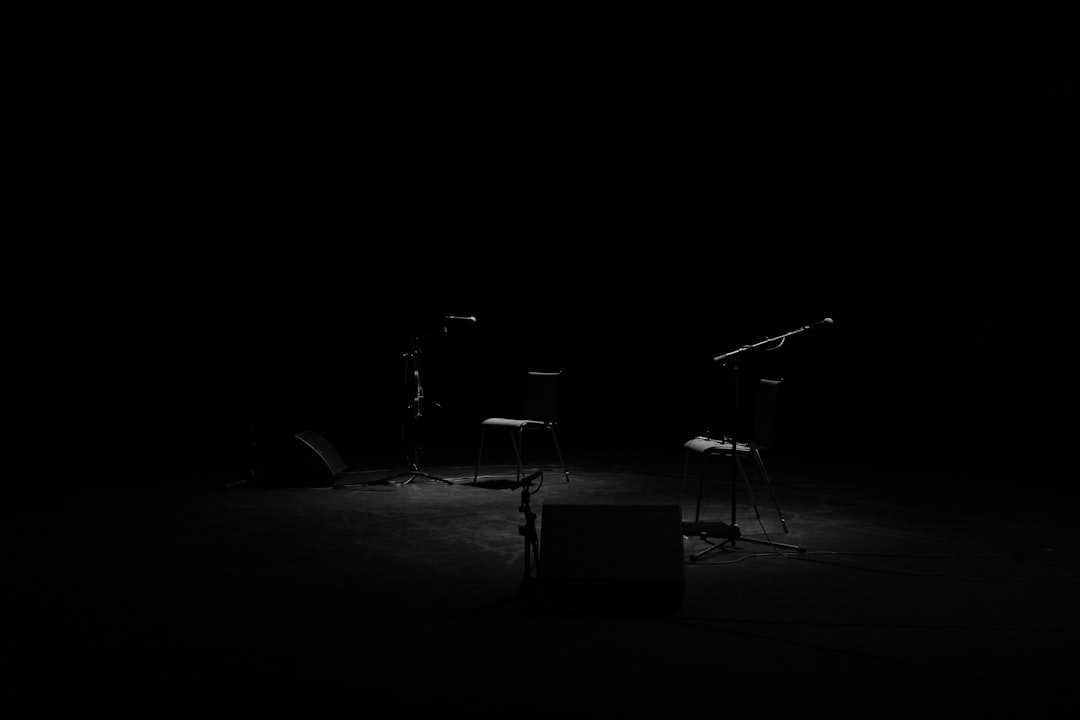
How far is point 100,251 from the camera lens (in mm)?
8617

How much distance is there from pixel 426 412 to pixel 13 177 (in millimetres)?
4769

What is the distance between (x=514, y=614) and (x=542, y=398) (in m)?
3.66

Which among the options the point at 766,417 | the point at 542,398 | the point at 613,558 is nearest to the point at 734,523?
the point at 766,417

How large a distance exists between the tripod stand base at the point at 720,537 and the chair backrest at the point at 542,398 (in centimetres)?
216

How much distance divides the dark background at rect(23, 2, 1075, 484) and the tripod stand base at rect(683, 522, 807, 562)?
4.03 meters

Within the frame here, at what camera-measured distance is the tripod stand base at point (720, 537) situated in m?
4.51

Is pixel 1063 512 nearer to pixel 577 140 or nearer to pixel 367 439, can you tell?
pixel 577 140

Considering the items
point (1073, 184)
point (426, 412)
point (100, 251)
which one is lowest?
point (426, 412)

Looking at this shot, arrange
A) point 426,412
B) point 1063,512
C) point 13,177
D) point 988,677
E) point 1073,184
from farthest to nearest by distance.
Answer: point 426,412 < point 13,177 < point 1073,184 < point 1063,512 < point 988,677

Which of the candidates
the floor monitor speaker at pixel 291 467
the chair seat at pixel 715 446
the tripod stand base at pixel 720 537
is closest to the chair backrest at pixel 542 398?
the floor monitor speaker at pixel 291 467

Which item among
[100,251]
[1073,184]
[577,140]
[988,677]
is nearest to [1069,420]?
[1073,184]

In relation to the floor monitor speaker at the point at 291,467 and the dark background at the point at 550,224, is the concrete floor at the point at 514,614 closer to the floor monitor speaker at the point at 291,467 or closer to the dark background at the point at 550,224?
the floor monitor speaker at the point at 291,467

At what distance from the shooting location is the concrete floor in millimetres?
2617

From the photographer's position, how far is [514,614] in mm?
3383
